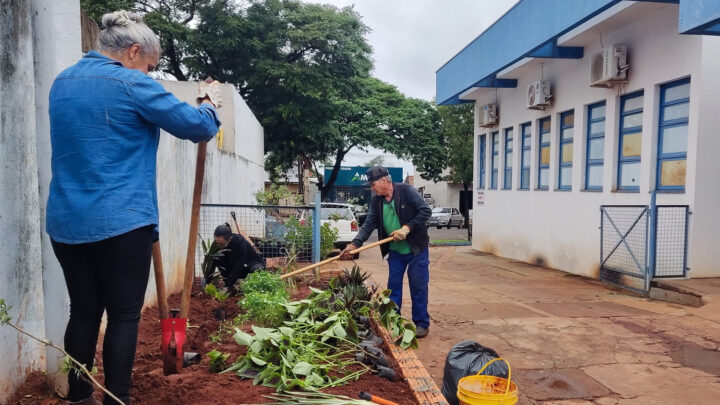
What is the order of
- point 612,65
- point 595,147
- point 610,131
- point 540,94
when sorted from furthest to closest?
point 540,94 < point 595,147 < point 610,131 < point 612,65

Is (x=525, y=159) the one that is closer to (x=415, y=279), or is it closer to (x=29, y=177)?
(x=415, y=279)

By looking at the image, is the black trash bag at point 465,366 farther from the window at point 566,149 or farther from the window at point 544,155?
the window at point 544,155

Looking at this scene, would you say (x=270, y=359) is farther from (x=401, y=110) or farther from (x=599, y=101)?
(x=401, y=110)

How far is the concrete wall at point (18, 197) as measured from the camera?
240 cm

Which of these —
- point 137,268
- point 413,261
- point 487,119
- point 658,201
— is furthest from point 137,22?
point 487,119

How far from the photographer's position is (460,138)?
24.9m

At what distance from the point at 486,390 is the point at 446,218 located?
27.3 metres

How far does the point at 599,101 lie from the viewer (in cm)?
938

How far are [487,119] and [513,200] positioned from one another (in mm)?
2644

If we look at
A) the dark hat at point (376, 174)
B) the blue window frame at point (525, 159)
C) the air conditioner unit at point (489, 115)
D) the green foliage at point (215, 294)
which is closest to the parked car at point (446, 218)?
the air conditioner unit at point (489, 115)

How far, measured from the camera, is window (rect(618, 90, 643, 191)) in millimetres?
8375

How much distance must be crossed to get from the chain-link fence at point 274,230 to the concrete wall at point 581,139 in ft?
18.5

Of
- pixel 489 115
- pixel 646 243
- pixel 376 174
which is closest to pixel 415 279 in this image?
pixel 376 174

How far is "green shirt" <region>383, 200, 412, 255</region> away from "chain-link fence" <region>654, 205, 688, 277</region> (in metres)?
4.55
